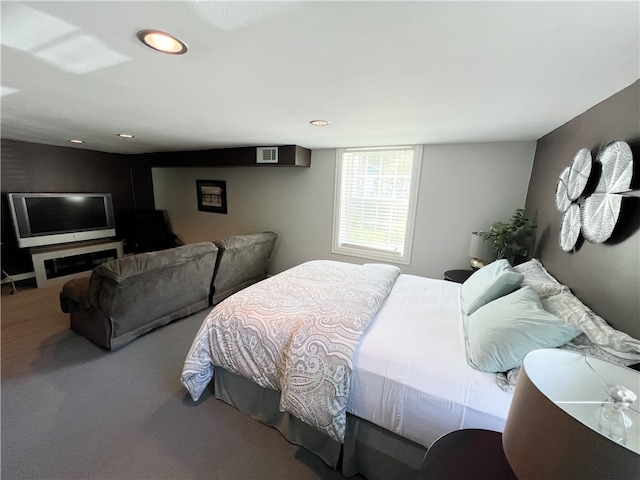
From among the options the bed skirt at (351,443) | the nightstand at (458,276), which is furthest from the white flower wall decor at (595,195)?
the bed skirt at (351,443)

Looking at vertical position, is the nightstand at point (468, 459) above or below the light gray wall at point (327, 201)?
below

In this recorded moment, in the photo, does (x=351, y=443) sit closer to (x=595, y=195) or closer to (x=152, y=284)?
(x=595, y=195)

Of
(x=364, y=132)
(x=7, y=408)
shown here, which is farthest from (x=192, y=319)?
(x=364, y=132)

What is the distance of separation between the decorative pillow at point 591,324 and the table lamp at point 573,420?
0.46 metres

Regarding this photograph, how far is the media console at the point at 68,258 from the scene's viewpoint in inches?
145

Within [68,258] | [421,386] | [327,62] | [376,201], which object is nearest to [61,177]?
[68,258]

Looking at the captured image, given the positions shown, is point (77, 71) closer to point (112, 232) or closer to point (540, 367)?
point (540, 367)

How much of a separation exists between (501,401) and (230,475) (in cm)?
145

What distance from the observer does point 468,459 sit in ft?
2.84

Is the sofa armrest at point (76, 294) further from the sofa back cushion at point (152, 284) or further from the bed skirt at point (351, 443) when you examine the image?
the bed skirt at point (351, 443)

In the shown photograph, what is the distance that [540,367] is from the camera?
731mm

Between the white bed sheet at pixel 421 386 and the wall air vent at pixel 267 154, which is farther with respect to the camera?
the wall air vent at pixel 267 154

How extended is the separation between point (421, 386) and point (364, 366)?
27 centimetres

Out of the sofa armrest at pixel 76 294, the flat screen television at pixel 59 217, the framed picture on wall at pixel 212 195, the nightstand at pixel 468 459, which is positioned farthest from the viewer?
the framed picture on wall at pixel 212 195
